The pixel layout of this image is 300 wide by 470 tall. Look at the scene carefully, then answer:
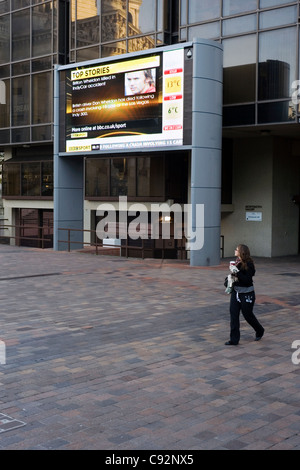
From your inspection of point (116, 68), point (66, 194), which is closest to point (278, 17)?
point (116, 68)

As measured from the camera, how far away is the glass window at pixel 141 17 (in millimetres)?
22922

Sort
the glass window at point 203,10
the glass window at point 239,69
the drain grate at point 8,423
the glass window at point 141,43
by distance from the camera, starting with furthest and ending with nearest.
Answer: the glass window at point 141,43, the glass window at point 203,10, the glass window at point 239,69, the drain grate at point 8,423

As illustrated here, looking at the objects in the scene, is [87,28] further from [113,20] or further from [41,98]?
[41,98]

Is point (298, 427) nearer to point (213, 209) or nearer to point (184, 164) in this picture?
point (213, 209)

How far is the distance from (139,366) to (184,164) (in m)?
18.5

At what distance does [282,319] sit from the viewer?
35.6ft

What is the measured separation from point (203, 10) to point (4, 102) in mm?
12890

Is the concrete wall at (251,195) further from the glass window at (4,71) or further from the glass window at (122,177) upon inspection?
the glass window at (4,71)

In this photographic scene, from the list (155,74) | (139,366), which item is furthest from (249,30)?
(139,366)

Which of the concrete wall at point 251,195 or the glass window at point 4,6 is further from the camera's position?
the glass window at point 4,6

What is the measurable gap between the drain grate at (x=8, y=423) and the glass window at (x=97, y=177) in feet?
72.2

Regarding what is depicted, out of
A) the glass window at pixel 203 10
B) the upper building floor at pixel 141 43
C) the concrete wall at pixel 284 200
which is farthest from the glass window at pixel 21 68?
the concrete wall at pixel 284 200

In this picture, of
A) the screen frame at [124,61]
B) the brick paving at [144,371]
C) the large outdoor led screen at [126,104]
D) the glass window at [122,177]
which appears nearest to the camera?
the brick paving at [144,371]

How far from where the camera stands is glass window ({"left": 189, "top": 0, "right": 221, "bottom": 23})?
68.1 feet
